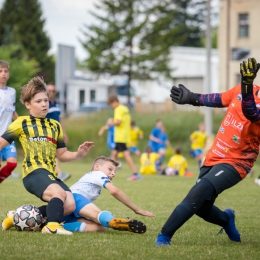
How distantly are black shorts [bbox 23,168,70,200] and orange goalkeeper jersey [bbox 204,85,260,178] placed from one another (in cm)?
183

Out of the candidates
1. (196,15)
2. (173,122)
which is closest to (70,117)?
(173,122)

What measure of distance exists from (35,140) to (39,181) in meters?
0.48

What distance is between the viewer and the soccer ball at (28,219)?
7582mm

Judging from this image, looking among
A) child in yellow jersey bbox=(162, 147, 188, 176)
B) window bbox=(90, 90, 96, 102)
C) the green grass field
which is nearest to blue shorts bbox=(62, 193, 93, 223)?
the green grass field

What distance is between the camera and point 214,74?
198ft

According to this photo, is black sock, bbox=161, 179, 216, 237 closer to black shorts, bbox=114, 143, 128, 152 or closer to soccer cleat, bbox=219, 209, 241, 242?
soccer cleat, bbox=219, 209, 241, 242

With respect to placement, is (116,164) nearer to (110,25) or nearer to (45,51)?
(110,25)

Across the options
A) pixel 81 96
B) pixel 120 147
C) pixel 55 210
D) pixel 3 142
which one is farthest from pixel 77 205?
pixel 81 96

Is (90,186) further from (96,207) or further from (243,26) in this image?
(243,26)

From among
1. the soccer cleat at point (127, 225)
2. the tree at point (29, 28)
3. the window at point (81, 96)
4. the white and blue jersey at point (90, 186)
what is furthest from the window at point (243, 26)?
the soccer cleat at point (127, 225)

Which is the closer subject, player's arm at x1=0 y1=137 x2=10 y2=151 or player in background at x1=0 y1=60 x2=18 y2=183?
player's arm at x1=0 y1=137 x2=10 y2=151

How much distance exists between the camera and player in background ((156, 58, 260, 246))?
6578mm

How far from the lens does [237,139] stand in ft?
22.1

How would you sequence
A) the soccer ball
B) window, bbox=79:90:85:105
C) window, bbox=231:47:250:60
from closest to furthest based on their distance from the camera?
the soccer ball → window, bbox=231:47:250:60 → window, bbox=79:90:85:105
